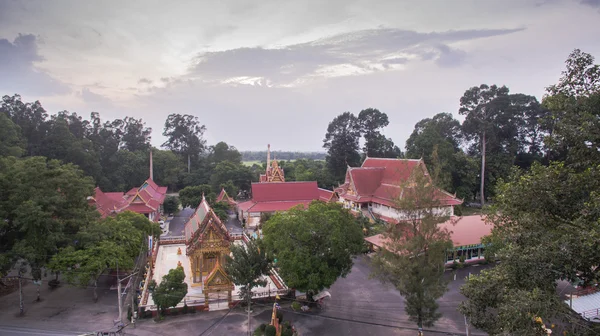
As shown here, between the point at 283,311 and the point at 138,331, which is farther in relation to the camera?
the point at 283,311

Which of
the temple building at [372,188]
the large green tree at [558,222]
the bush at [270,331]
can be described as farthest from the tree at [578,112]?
the temple building at [372,188]

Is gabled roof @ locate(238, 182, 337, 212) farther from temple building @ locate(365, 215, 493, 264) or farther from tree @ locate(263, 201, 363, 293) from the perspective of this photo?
tree @ locate(263, 201, 363, 293)

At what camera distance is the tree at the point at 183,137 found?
64875mm

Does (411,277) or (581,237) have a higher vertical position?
(581,237)

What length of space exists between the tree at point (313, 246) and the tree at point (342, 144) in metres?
35.3

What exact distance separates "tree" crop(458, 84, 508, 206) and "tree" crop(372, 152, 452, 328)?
32.0 meters

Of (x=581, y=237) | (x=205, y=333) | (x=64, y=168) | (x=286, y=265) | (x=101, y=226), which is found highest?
(x=64, y=168)

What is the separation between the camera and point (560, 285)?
19.5 m

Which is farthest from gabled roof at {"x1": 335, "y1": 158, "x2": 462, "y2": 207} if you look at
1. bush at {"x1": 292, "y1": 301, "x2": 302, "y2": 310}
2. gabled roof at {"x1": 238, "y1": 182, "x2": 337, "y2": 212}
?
bush at {"x1": 292, "y1": 301, "x2": 302, "y2": 310}

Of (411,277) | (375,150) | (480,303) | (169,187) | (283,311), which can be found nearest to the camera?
(480,303)

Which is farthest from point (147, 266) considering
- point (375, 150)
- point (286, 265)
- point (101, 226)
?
point (375, 150)

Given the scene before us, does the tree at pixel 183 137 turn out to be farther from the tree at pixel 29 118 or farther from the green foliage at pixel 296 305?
the green foliage at pixel 296 305

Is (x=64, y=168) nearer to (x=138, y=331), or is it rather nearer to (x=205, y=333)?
(x=138, y=331)

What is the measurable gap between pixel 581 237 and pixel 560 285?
15.1 m
